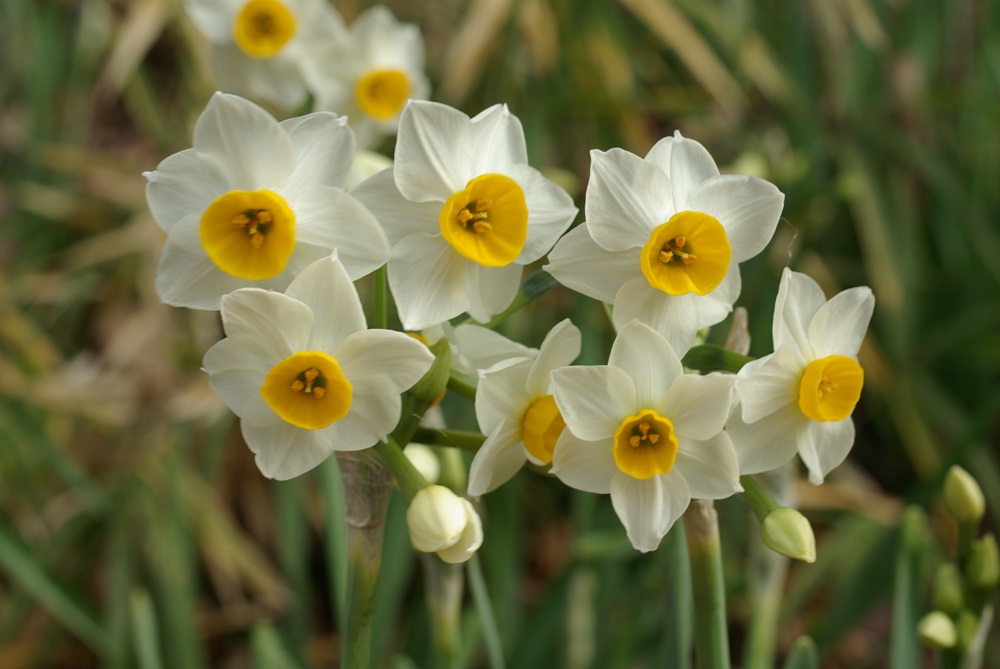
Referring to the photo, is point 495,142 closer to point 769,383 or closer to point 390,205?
point 390,205

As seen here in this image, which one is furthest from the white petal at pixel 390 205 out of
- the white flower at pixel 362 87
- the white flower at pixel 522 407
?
the white flower at pixel 362 87

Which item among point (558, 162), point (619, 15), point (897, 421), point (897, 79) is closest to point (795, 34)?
point (897, 79)

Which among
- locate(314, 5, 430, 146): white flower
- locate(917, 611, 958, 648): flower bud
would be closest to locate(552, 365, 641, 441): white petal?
locate(917, 611, 958, 648): flower bud

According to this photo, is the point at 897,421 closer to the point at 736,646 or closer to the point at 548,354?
Result: the point at 736,646

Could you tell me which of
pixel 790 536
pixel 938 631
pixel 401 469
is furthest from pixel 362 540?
pixel 938 631

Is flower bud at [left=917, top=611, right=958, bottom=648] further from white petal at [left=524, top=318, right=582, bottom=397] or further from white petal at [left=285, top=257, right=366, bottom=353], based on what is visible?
white petal at [left=285, top=257, right=366, bottom=353]
